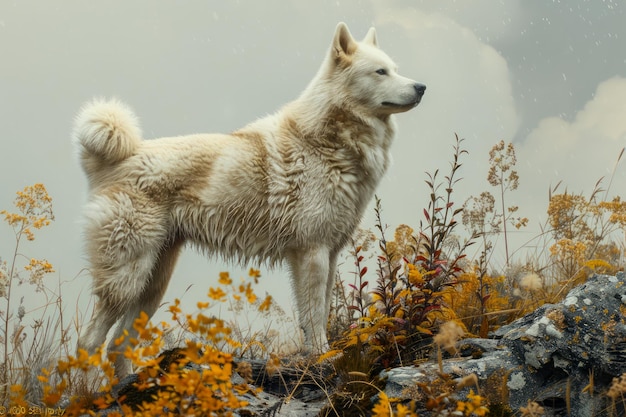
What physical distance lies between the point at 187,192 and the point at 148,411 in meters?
2.82

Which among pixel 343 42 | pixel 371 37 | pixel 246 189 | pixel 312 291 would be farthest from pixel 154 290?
pixel 371 37

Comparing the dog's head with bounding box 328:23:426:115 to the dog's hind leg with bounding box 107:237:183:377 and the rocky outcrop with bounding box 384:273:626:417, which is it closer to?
the dog's hind leg with bounding box 107:237:183:377

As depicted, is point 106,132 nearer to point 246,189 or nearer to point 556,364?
point 246,189

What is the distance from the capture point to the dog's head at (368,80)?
4.96 meters

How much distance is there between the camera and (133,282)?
4793mm

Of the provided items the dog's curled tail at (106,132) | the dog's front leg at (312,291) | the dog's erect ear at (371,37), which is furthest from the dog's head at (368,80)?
the dog's curled tail at (106,132)

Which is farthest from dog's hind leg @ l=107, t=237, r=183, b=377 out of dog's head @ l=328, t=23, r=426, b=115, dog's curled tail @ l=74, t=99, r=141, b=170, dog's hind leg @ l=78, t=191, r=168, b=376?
dog's head @ l=328, t=23, r=426, b=115

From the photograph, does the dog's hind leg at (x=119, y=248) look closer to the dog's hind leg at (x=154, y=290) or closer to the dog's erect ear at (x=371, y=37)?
the dog's hind leg at (x=154, y=290)

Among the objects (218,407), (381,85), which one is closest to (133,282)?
(381,85)

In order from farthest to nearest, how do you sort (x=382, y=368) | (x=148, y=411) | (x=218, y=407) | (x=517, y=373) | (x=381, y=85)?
1. (x=381, y=85)
2. (x=382, y=368)
3. (x=517, y=373)
4. (x=148, y=411)
5. (x=218, y=407)

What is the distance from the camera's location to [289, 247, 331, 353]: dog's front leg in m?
4.55

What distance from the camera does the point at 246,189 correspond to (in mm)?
4910

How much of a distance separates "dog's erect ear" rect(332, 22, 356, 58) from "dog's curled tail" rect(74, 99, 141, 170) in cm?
182

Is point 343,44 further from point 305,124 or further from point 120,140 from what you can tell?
point 120,140
